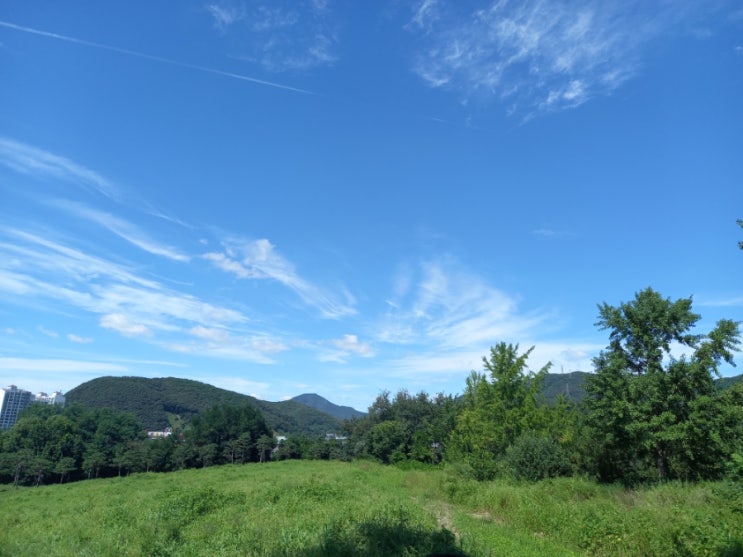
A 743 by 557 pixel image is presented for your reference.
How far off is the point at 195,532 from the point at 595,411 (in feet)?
51.9

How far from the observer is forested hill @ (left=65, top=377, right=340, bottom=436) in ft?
479

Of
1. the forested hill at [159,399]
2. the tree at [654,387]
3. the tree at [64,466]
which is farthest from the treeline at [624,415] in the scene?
the forested hill at [159,399]

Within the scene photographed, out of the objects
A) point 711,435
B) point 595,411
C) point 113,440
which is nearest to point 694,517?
point 711,435

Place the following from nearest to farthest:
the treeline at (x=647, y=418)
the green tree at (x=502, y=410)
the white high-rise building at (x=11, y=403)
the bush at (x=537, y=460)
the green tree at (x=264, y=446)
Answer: the treeline at (x=647, y=418)
the bush at (x=537, y=460)
the green tree at (x=502, y=410)
the green tree at (x=264, y=446)
the white high-rise building at (x=11, y=403)

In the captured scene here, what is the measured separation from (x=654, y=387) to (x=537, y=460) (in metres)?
7.46

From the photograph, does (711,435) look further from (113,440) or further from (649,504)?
(113,440)

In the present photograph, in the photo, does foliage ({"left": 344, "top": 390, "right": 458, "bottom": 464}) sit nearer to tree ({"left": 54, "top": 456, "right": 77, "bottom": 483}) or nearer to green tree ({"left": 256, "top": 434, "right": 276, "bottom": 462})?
green tree ({"left": 256, "top": 434, "right": 276, "bottom": 462})

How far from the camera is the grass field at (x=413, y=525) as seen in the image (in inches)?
420

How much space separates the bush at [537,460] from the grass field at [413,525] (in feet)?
8.94

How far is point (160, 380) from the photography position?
579ft

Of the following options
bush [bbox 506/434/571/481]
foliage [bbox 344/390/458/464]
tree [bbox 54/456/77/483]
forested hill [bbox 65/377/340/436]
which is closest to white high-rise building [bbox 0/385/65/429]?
forested hill [bbox 65/377/340/436]

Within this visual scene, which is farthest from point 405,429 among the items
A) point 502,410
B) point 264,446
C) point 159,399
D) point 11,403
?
point 11,403

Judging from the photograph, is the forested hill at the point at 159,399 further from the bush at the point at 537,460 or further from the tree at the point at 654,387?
the tree at the point at 654,387

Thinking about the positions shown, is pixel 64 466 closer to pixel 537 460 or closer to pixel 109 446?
pixel 109 446
